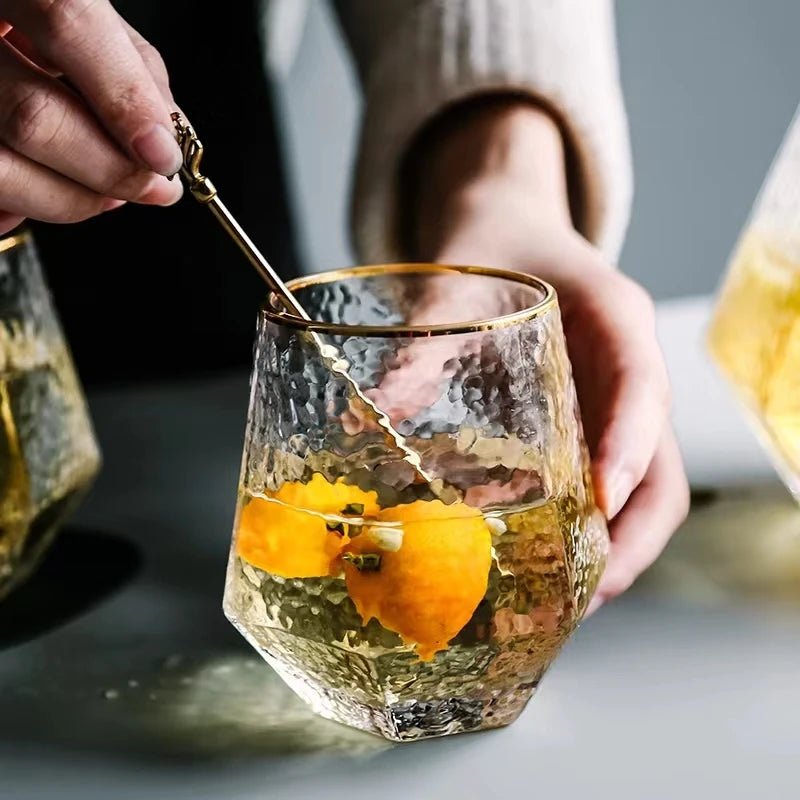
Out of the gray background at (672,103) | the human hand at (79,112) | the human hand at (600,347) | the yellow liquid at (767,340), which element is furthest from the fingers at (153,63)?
the gray background at (672,103)

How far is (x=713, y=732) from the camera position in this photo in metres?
0.37

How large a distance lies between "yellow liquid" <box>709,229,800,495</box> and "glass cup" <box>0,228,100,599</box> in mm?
269

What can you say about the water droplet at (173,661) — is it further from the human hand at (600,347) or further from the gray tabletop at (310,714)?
the human hand at (600,347)

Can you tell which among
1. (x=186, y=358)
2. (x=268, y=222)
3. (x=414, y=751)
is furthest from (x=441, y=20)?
(x=414, y=751)

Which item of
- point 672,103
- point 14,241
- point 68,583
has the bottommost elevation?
point 672,103

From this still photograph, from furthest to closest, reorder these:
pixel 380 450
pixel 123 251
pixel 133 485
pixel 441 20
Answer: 1. pixel 123 251
2. pixel 441 20
3. pixel 133 485
4. pixel 380 450

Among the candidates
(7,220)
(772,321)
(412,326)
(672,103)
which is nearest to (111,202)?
(7,220)

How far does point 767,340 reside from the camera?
0.47 metres

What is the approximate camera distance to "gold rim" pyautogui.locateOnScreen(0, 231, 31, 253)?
472 millimetres

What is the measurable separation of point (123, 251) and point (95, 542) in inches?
15.0

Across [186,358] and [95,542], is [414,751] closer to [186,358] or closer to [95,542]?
[95,542]

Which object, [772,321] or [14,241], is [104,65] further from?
[772,321]

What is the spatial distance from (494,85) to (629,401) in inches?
11.4

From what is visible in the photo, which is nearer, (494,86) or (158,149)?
(158,149)
